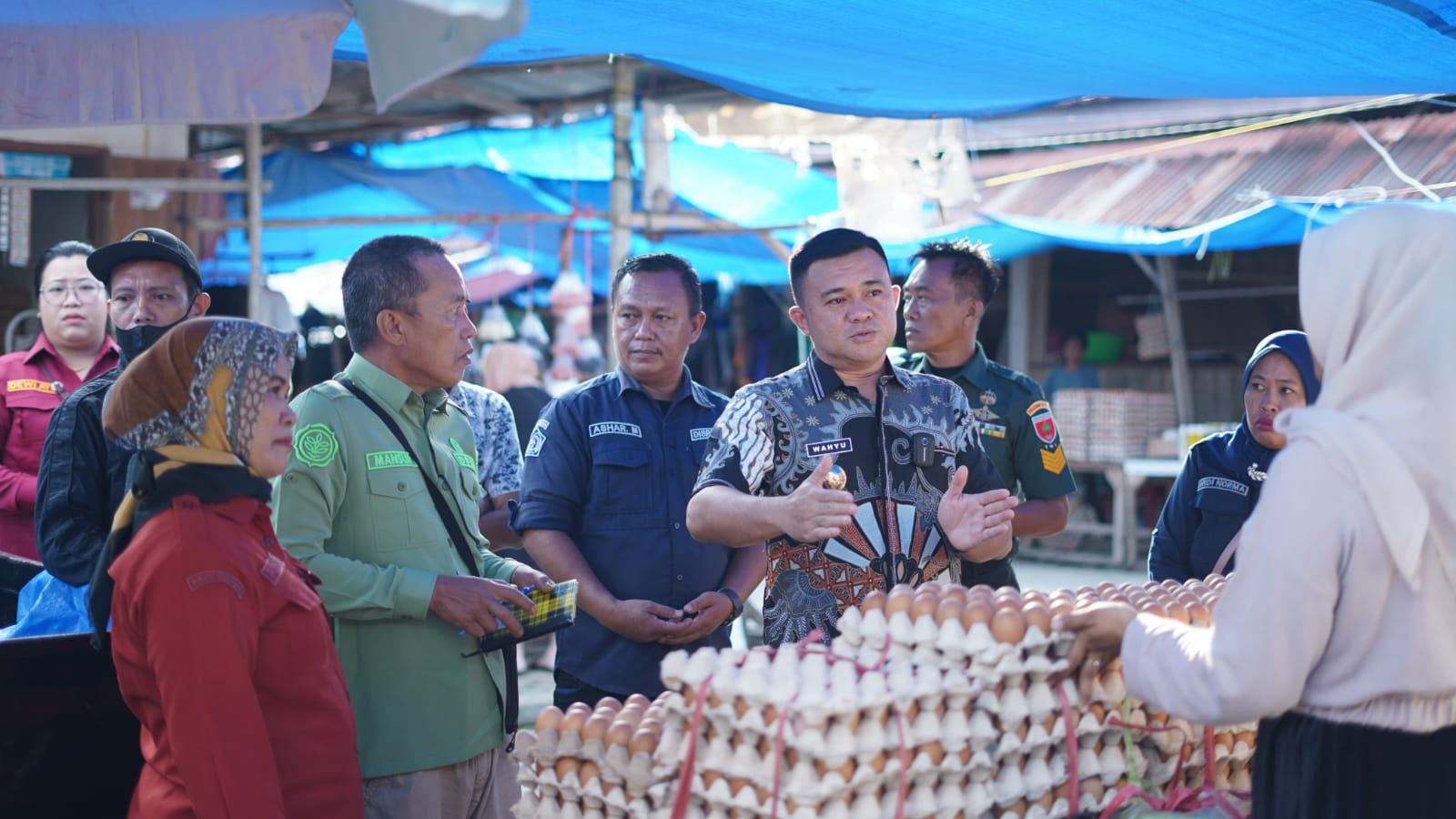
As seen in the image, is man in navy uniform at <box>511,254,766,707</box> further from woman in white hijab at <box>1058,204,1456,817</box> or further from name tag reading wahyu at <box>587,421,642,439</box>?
woman in white hijab at <box>1058,204,1456,817</box>

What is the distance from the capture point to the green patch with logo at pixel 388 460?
2.85 m

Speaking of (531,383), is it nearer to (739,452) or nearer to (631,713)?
(739,452)

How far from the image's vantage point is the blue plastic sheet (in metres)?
3.01

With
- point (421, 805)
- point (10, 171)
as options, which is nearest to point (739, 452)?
point (421, 805)

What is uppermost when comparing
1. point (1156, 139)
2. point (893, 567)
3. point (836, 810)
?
point (1156, 139)

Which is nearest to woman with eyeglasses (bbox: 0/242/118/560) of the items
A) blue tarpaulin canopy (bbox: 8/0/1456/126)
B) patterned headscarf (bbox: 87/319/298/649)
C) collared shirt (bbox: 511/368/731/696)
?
blue tarpaulin canopy (bbox: 8/0/1456/126)

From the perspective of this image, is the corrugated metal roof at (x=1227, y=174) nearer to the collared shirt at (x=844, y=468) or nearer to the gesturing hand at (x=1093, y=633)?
the collared shirt at (x=844, y=468)

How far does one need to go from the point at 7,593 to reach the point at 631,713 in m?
2.20

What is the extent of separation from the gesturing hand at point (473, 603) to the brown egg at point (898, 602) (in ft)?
3.25

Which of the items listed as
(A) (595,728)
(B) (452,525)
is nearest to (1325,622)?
(A) (595,728)

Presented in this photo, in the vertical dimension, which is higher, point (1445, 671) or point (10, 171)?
point (10, 171)

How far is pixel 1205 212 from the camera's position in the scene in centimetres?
996

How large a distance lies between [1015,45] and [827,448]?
4.92 feet

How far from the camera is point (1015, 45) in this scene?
3.71 meters
